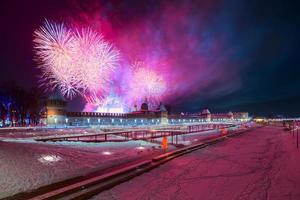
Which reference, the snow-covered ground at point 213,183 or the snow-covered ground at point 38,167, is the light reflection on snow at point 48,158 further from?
the snow-covered ground at point 213,183

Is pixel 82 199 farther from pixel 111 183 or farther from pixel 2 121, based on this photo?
pixel 2 121

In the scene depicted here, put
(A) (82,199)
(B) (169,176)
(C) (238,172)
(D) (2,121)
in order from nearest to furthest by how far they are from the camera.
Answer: (A) (82,199)
(B) (169,176)
(C) (238,172)
(D) (2,121)

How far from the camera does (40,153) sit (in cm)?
A: 1544

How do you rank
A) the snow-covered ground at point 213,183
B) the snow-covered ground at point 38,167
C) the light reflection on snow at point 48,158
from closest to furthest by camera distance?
the snow-covered ground at point 213,183
the snow-covered ground at point 38,167
the light reflection on snow at point 48,158

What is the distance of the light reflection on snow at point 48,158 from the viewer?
45.1 ft

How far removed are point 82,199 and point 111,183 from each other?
1.96 metres

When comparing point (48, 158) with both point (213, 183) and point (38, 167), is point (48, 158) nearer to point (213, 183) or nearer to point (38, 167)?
point (38, 167)

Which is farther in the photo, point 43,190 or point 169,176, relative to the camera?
point 169,176

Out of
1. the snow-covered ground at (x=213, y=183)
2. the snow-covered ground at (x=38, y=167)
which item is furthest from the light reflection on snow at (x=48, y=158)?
the snow-covered ground at (x=213, y=183)

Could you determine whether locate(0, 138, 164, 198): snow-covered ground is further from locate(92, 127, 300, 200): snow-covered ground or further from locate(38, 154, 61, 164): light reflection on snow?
locate(92, 127, 300, 200): snow-covered ground

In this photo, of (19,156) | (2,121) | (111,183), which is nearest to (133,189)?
(111,183)

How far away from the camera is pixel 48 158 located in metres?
14.5

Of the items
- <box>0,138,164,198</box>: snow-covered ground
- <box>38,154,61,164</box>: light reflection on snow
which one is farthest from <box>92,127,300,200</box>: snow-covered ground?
<box>38,154,61,164</box>: light reflection on snow

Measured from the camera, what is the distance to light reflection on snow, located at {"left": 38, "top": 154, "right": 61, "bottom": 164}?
Answer: 45.1 ft
